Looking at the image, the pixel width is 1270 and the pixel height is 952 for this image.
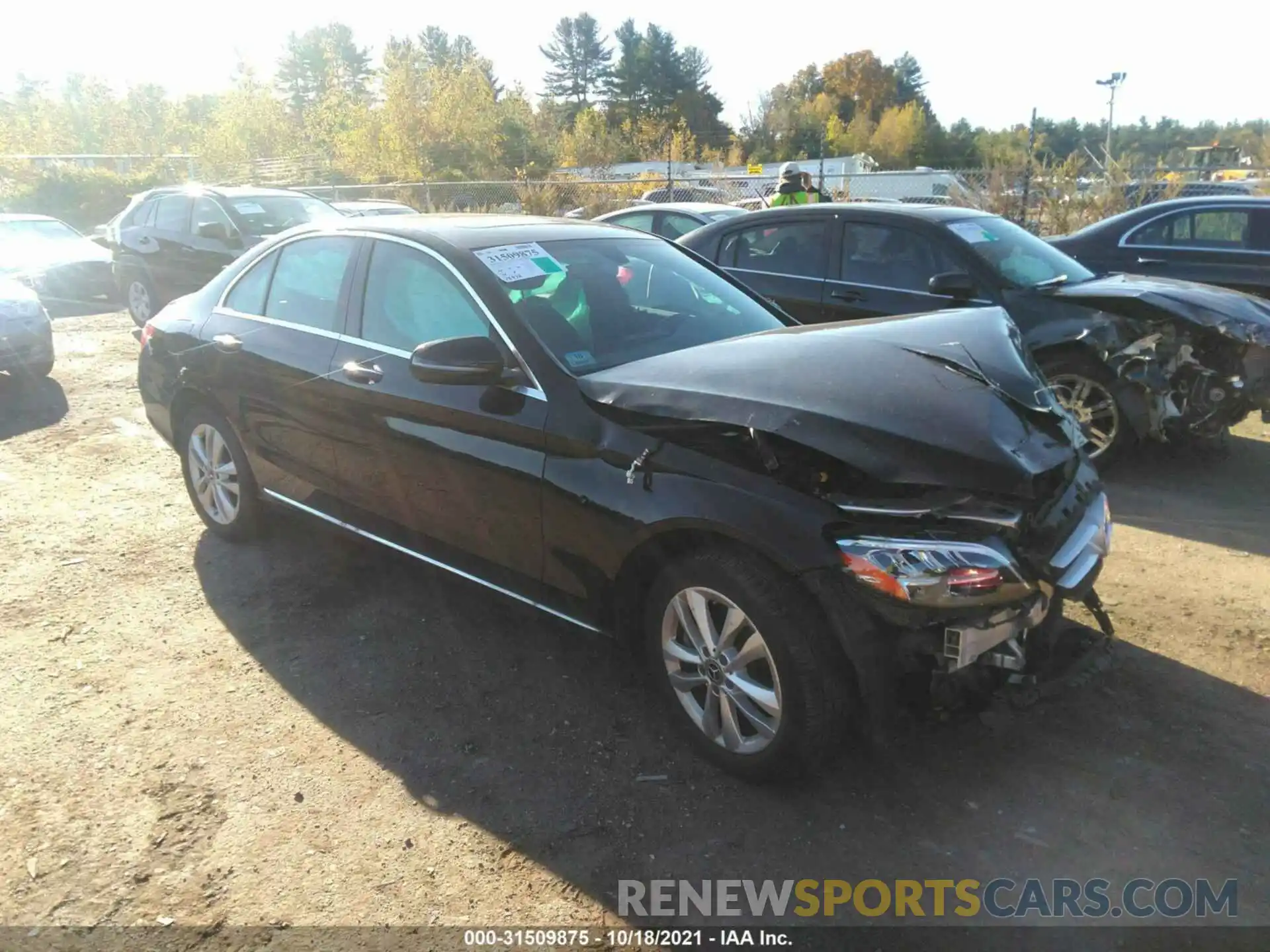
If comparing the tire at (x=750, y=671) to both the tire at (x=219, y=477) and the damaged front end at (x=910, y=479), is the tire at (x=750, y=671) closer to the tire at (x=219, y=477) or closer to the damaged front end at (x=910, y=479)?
the damaged front end at (x=910, y=479)

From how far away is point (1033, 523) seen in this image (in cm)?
264

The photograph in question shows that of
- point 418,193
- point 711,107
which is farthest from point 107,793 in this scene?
point 711,107

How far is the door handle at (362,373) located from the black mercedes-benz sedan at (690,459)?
0.01 metres

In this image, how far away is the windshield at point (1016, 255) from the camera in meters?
6.04

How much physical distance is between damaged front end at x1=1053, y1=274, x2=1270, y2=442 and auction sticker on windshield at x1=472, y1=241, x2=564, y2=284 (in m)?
3.75

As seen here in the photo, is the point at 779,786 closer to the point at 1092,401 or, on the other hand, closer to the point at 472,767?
the point at 472,767

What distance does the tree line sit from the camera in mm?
36406

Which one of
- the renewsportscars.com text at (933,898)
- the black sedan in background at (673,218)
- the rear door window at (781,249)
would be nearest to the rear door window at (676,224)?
the black sedan in background at (673,218)

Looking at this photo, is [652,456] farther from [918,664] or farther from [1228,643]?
[1228,643]

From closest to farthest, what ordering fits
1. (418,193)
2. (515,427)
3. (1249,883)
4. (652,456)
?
1. (1249,883)
2. (652,456)
3. (515,427)
4. (418,193)

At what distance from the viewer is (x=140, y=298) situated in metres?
11.6

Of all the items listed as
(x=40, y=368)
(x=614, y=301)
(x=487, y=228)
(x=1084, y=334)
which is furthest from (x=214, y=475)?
(x=1084, y=334)

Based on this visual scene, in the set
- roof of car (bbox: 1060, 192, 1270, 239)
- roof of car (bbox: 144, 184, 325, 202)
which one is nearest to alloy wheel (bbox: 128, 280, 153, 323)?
roof of car (bbox: 144, 184, 325, 202)

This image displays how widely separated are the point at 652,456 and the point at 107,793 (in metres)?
2.13
